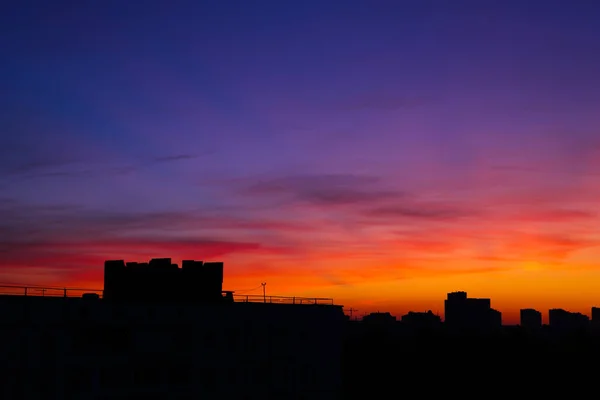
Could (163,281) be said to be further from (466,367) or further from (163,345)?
(466,367)

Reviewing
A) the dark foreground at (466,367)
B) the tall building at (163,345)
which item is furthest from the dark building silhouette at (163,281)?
the dark foreground at (466,367)

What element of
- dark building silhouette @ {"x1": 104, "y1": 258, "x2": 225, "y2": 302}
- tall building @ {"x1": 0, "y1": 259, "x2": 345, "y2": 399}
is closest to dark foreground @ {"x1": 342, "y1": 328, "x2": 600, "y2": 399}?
tall building @ {"x1": 0, "y1": 259, "x2": 345, "y2": 399}

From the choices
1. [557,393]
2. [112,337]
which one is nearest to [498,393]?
[557,393]

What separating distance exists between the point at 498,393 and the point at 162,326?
312ft

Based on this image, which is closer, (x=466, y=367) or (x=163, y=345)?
(x=163, y=345)

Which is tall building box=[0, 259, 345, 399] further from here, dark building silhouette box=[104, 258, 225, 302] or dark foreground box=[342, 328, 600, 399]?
dark foreground box=[342, 328, 600, 399]

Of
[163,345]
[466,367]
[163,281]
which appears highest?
[163,281]

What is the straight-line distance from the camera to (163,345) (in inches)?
2559

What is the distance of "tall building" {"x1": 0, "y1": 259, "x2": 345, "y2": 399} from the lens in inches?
2233

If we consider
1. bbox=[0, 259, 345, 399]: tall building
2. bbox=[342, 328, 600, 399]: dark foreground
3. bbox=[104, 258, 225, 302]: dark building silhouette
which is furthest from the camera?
bbox=[342, 328, 600, 399]: dark foreground

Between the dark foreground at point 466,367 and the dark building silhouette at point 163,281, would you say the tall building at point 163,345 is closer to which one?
the dark building silhouette at point 163,281

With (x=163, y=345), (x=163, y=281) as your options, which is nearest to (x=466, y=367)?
(x=163, y=281)

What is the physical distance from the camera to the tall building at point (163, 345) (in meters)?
56.7

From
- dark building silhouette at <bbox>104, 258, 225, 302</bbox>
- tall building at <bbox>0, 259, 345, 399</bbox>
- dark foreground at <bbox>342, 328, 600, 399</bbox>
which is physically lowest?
dark foreground at <bbox>342, 328, 600, 399</bbox>
